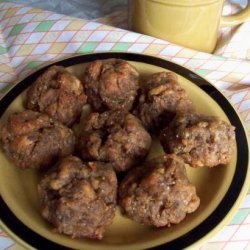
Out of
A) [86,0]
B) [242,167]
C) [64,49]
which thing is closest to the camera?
[242,167]

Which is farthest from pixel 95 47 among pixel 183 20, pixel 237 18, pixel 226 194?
pixel 226 194

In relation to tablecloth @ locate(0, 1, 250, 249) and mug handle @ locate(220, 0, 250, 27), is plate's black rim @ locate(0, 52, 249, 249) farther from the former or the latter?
mug handle @ locate(220, 0, 250, 27)

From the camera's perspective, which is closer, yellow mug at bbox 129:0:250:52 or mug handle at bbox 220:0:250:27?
yellow mug at bbox 129:0:250:52

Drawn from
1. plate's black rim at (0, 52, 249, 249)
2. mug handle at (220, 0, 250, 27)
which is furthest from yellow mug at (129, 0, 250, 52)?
plate's black rim at (0, 52, 249, 249)

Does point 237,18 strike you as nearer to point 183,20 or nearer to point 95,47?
point 183,20

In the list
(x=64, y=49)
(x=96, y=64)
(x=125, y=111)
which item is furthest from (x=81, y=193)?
(x=64, y=49)

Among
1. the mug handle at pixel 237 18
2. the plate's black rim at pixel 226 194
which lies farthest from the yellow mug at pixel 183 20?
the plate's black rim at pixel 226 194

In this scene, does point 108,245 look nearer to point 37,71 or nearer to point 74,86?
point 74,86
